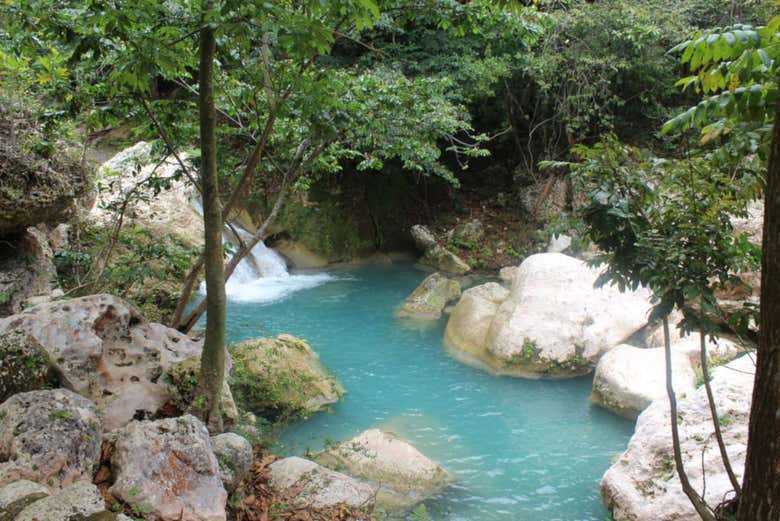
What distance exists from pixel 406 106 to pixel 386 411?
3.91m

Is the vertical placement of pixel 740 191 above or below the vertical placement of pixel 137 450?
above

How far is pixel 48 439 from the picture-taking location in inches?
123

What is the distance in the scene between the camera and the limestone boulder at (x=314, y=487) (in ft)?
14.1

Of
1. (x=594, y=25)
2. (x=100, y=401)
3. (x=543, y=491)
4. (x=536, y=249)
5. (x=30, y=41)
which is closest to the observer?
(x=30, y=41)

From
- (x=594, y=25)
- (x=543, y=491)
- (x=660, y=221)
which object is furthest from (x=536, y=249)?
(x=660, y=221)

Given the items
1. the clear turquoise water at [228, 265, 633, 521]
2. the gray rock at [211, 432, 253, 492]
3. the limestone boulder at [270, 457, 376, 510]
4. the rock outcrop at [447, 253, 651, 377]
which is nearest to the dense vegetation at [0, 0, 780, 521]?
the gray rock at [211, 432, 253, 492]

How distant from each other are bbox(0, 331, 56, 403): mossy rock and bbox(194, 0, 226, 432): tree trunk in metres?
1.10

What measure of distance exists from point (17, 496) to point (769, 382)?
322cm

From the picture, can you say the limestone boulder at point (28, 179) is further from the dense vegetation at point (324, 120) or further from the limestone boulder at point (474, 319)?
the limestone boulder at point (474, 319)

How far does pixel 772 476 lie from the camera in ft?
6.70

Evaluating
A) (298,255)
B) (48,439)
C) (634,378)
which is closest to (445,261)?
(298,255)

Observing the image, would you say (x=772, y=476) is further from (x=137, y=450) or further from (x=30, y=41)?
(x=30, y=41)

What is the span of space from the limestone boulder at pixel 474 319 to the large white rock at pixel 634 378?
2130mm

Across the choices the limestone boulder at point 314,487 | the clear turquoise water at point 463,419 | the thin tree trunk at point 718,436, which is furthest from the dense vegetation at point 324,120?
the clear turquoise water at point 463,419
